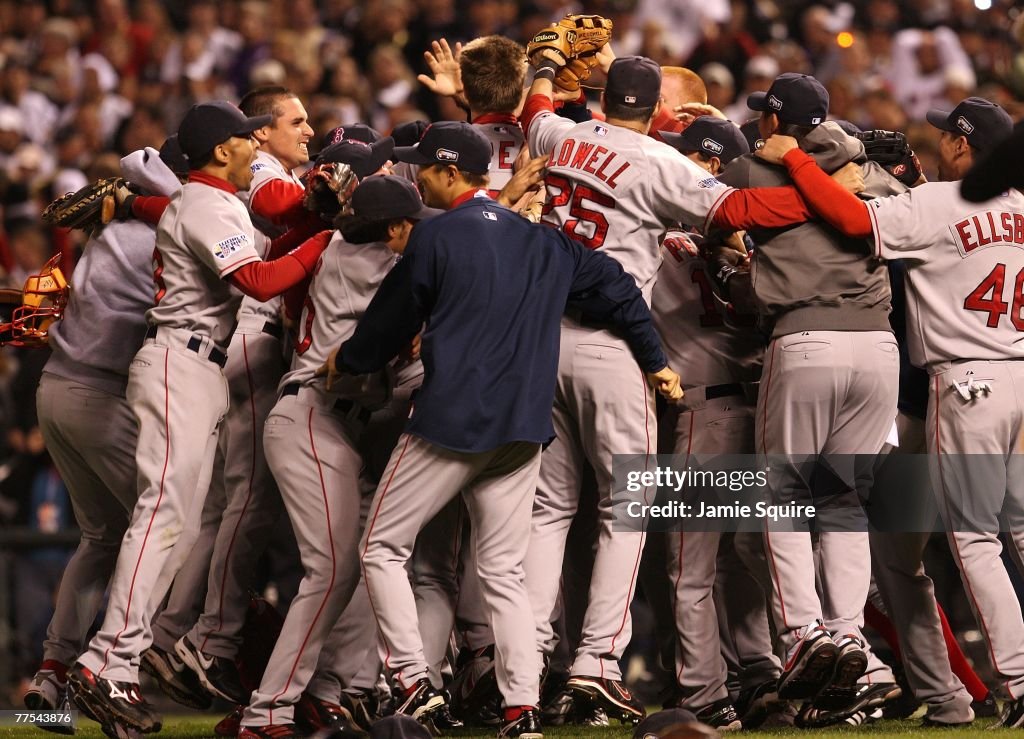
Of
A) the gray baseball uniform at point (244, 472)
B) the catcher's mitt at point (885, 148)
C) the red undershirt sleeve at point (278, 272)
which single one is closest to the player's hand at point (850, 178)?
the catcher's mitt at point (885, 148)

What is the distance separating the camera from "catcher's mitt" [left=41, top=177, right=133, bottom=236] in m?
6.49

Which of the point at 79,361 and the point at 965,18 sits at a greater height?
the point at 965,18

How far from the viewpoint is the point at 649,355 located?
601 centimetres

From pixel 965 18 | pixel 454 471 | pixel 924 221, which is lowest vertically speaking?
pixel 454 471

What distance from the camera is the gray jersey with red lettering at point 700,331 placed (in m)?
6.51

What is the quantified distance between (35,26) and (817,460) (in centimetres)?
1090

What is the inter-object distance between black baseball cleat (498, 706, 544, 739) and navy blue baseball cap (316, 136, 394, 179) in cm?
235

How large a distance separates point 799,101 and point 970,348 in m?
1.24

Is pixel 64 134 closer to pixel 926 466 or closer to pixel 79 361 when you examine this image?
pixel 79 361

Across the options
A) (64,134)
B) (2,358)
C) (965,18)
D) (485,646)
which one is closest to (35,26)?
(64,134)

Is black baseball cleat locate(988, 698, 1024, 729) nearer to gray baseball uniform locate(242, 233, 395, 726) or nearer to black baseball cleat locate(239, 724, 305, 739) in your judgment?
gray baseball uniform locate(242, 233, 395, 726)

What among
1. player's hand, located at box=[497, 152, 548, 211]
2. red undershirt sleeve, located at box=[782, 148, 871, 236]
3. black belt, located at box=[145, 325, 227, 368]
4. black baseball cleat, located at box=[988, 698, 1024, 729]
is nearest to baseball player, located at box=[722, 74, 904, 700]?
red undershirt sleeve, located at box=[782, 148, 871, 236]

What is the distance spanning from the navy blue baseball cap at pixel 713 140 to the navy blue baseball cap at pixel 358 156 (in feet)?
4.45

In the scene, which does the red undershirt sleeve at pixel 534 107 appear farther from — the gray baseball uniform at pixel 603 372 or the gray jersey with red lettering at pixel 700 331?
the gray jersey with red lettering at pixel 700 331
